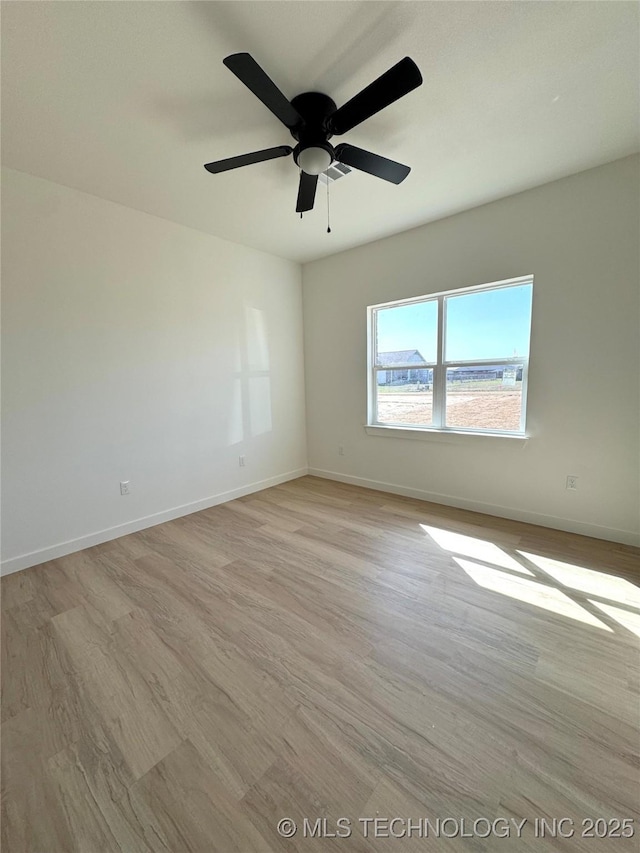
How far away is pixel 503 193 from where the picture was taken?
2730 millimetres

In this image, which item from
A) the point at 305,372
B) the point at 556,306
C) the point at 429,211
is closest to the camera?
the point at 556,306

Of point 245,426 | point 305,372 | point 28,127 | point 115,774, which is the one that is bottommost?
point 115,774

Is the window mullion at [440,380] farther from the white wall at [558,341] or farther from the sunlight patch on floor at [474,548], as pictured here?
the sunlight patch on floor at [474,548]

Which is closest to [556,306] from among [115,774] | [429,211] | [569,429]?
[569,429]

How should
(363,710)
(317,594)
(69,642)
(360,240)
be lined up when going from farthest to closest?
(360,240) < (317,594) < (69,642) < (363,710)

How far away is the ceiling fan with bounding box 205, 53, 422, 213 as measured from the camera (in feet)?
4.40

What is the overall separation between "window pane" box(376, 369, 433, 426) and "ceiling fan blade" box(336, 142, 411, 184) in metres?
1.96

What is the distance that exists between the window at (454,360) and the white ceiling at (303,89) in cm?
92


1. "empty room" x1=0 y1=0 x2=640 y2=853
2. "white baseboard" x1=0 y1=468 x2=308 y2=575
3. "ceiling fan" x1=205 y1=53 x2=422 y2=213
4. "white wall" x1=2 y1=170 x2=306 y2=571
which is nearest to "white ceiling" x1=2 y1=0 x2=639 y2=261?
"empty room" x1=0 y1=0 x2=640 y2=853

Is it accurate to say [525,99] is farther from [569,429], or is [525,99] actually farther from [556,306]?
[569,429]

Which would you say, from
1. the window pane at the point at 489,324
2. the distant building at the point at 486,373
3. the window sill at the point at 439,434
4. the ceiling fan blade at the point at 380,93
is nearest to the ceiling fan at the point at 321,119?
the ceiling fan blade at the point at 380,93

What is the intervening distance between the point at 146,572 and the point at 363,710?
5.72 feet

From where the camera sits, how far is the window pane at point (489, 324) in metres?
2.89

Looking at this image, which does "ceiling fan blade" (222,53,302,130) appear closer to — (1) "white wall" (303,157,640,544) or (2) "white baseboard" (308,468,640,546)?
(1) "white wall" (303,157,640,544)
